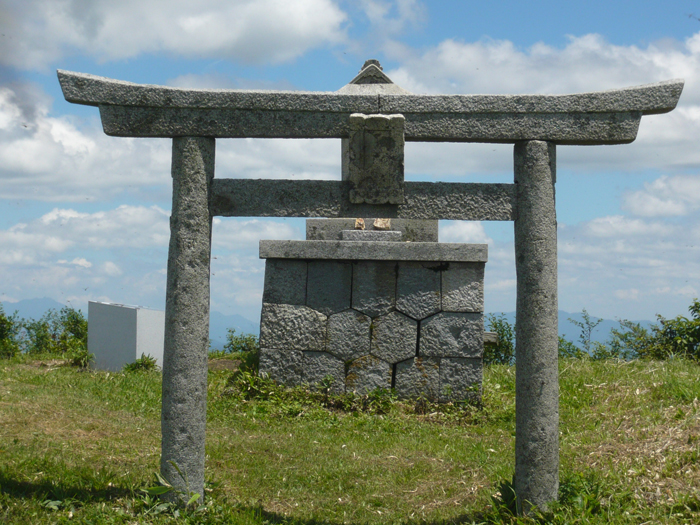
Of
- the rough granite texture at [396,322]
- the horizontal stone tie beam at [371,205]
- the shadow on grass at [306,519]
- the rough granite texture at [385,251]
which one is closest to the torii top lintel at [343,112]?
the horizontal stone tie beam at [371,205]

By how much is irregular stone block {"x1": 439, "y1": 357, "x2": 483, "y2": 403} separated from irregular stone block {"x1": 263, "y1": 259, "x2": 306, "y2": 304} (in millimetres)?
1741

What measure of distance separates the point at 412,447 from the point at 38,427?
337 centimetres

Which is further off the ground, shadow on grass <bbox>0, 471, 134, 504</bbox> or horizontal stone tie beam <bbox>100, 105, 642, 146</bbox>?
horizontal stone tie beam <bbox>100, 105, 642, 146</bbox>

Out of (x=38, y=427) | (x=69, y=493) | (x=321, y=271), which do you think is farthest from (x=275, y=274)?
(x=69, y=493)

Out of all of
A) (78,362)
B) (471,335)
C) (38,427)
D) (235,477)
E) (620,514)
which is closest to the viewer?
(620,514)

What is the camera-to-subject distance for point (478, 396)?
22.2 feet

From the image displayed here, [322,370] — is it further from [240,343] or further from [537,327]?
[240,343]

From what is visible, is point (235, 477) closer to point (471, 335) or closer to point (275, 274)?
point (275, 274)

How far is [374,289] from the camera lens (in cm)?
672

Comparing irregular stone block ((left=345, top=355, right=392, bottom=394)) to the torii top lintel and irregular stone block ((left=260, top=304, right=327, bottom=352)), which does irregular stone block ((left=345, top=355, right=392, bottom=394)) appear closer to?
irregular stone block ((left=260, top=304, right=327, bottom=352))

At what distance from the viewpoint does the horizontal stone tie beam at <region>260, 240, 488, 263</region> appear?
21.8ft

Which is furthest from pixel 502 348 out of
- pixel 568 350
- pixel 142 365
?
pixel 142 365

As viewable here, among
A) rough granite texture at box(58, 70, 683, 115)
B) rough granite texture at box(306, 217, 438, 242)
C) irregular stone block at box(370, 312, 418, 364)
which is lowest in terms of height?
irregular stone block at box(370, 312, 418, 364)

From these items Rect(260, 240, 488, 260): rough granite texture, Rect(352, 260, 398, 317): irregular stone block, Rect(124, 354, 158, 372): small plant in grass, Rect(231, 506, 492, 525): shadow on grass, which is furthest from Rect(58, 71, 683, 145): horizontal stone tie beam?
Rect(124, 354, 158, 372): small plant in grass
